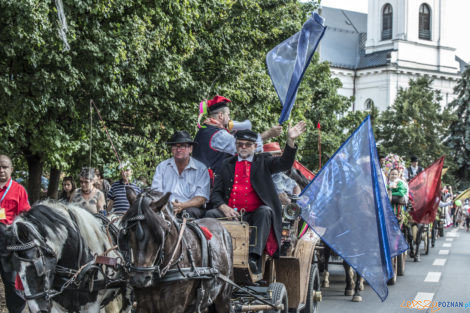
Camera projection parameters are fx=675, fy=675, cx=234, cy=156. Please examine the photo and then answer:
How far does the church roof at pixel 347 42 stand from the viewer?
68688 mm

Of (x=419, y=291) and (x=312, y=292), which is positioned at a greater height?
(x=312, y=292)

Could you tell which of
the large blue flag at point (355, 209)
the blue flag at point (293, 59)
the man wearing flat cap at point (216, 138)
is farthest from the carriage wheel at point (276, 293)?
the blue flag at point (293, 59)

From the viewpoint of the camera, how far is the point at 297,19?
78.7 feet

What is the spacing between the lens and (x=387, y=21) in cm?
6688

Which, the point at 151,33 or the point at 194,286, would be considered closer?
the point at 194,286

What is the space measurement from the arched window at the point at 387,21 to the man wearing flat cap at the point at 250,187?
6271 cm

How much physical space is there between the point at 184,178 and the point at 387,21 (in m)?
63.6

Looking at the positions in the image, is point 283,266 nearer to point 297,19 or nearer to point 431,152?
point 297,19

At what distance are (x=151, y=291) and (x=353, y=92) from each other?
65.3 meters

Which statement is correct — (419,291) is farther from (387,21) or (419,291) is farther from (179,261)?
(387,21)

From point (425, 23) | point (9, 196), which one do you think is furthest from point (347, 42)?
point (9, 196)

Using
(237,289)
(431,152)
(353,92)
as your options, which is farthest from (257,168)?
(353,92)

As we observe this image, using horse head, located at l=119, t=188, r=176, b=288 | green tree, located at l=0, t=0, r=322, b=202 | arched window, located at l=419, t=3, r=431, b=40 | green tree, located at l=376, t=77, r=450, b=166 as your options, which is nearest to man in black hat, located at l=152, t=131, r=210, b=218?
horse head, located at l=119, t=188, r=176, b=288

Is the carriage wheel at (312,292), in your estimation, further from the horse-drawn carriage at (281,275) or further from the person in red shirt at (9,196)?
the person in red shirt at (9,196)
